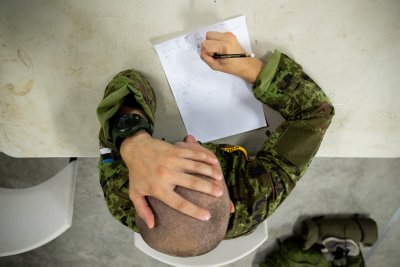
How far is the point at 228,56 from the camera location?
86 centimetres

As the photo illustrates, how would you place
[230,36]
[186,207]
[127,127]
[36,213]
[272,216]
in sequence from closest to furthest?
1. [186,207]
2. [127,127]
3. [230,36]
4. [36,213]
5. [272,216]

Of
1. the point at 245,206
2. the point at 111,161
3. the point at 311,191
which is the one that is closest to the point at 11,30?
the point at 111,161

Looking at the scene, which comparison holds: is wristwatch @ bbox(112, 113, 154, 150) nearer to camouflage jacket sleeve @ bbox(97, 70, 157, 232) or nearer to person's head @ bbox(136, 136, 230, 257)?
camouflage jacket sleeve @ bbox(97, 70, 157, 232)

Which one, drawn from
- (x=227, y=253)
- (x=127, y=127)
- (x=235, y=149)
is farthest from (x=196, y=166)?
(x=227, y=253)

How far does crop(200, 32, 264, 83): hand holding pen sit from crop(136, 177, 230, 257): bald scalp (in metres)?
0.40

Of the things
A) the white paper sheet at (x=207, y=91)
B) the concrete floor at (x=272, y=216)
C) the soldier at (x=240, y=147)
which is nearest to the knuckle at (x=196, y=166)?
the soldier at (x=240, y=147)

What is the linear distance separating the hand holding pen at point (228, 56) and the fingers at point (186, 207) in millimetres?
426

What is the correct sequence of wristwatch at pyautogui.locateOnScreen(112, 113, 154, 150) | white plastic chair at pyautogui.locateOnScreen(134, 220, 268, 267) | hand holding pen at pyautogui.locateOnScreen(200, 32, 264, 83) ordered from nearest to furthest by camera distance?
1. wristwatch at pyautogui.locateOnScreen(112, 113, 154, 150)
2. hand holding pen at pyautogui.locateOnScreen(200, 32, 264, 83)
3. white plastic chair at pyautogui.locateOnScreen(134, 220, 268, 267)

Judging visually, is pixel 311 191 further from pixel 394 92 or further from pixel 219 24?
pixel 219 24

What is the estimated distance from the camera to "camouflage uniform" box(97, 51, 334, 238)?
83 centimetres

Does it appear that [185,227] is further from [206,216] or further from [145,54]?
[145,54]

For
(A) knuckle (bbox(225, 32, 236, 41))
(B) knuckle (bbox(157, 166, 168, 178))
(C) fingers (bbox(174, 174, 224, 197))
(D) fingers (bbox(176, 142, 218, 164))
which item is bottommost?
(C) fingers (bbox(174, 174, 224, 197))

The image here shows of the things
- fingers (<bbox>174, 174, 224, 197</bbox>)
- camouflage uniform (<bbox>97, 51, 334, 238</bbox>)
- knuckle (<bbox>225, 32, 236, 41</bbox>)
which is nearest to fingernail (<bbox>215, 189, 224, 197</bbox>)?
fingers (<bbox>174, 174, 224, 197</bbox>)

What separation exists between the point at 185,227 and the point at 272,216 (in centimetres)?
105
